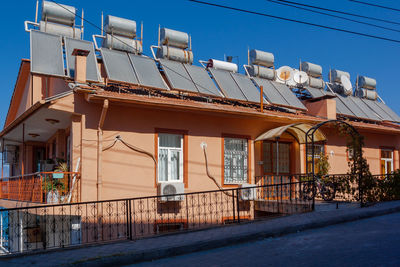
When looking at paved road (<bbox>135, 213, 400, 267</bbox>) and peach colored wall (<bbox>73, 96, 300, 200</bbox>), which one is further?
Answer: peach colored wall (<bbox>73, 96, 300, 200</bbox>)

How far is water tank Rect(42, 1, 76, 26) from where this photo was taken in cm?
1338

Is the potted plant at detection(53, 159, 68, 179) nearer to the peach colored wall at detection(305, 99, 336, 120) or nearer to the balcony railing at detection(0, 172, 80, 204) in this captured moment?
the balcony railing at detection(0, 172, 80, 204)

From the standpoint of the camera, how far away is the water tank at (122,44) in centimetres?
1383

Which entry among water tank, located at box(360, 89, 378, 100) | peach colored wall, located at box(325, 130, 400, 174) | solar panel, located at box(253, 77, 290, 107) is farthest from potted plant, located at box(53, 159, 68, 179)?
water tank, located at box(360, 89, 378, 100)

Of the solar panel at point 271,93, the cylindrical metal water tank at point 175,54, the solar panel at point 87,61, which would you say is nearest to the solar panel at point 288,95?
the solar panel at point 271,93

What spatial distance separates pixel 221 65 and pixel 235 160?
5.16 meters

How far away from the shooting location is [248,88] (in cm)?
1487

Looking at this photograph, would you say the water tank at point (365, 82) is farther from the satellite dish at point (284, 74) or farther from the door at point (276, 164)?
the door at point (276, 164)

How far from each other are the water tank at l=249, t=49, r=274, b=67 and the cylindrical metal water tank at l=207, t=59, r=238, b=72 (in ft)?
4.40

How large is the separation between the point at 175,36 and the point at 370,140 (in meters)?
9.96

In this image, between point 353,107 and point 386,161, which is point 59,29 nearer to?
point 353,107

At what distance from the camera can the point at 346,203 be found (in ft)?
40.9

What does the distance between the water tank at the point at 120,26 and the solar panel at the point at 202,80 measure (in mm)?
2343

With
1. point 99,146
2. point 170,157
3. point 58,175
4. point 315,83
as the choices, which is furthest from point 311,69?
point 58,175
